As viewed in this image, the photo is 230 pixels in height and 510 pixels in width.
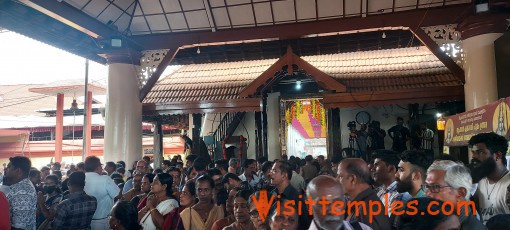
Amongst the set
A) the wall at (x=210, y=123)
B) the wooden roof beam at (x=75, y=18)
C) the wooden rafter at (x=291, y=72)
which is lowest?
the wall at (x=210, y=123)

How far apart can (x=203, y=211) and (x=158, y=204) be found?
56 centimetres

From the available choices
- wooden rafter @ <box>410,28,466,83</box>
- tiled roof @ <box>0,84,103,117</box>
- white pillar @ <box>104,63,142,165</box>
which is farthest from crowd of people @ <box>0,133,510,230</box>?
tiled roof @ <box>0,84,103,117</box>

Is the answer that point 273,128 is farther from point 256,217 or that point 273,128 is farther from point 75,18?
point 256,217

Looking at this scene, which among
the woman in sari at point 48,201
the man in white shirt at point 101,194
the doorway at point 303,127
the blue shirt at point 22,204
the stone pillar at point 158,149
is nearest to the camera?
the blue shirt at point 22,204

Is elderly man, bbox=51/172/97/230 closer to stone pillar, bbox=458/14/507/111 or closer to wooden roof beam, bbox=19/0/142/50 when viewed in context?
wooden roof beam, bbox=19/0/142/50

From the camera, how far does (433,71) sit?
10461mm

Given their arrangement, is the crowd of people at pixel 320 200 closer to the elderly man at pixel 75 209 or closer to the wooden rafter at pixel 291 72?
the elderly man at pixel 75 209

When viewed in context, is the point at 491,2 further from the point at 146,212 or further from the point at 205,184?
the point at 146,212

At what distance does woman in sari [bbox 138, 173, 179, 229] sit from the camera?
4367mm

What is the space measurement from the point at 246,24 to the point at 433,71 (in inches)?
189

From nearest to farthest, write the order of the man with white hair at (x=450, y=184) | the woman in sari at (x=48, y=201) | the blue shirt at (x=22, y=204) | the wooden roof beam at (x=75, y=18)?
the man with white hair at (x=450, y=184) < the blue shirt at (x=22, y=204) < the woman in sari at (x=48, y=201) < the wooden roof beam at (x=75, y=18)

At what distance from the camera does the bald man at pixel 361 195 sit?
297 centimetres

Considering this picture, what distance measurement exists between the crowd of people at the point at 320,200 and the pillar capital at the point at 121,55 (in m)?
4.81

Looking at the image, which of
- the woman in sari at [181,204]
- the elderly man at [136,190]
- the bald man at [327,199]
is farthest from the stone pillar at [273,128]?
the bald man at [327,199]
